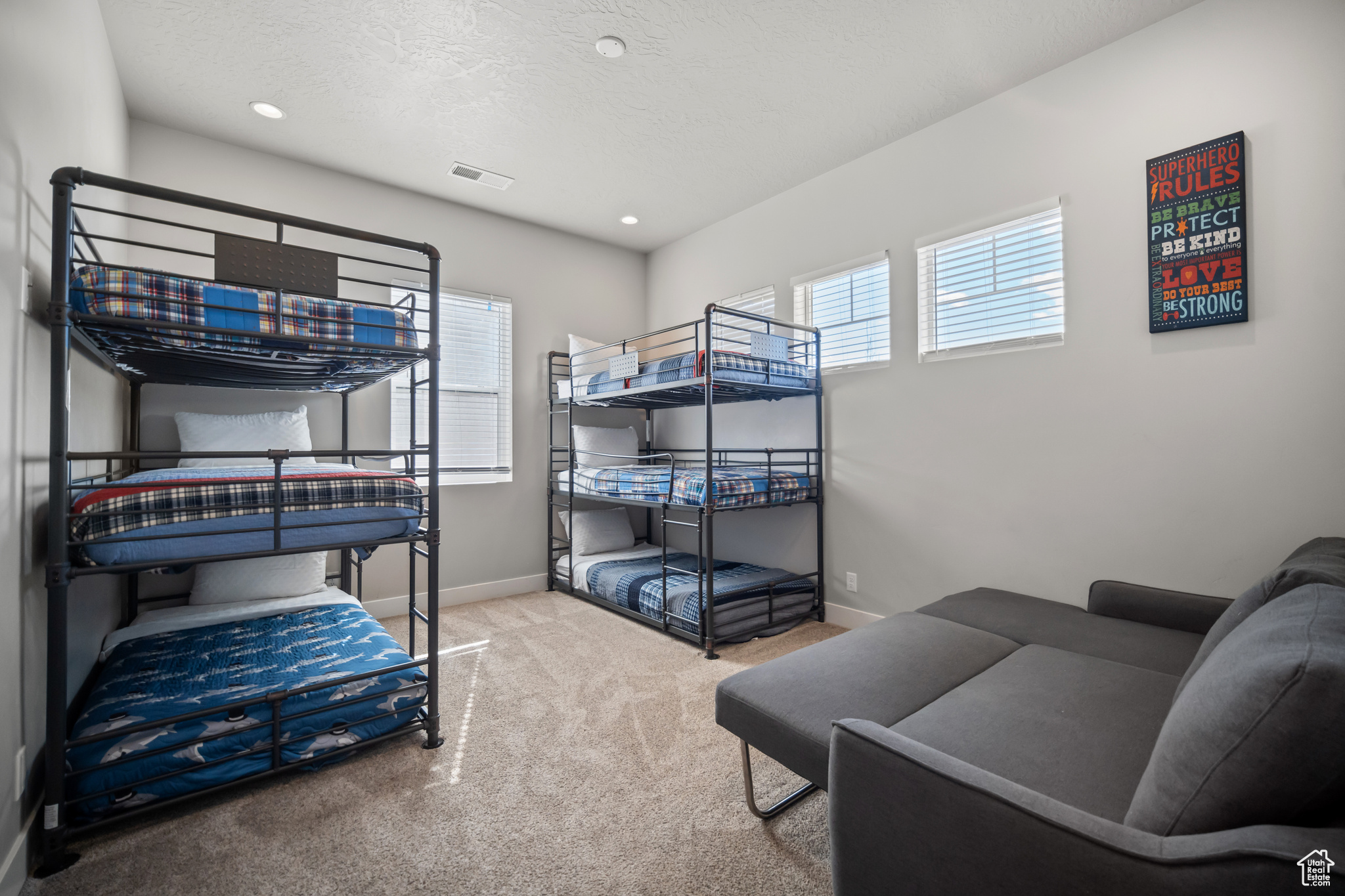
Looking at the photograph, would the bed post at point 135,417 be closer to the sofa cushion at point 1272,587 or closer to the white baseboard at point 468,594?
the white baseboard at point 468,594

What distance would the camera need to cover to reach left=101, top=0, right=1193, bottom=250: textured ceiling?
86.4 inches

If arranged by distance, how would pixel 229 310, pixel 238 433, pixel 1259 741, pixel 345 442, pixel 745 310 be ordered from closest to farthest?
→ 1. pixel 1259 741
2. pixel 229 310
3. pixel 238 433
4. pixel 345 442
5. pixel 745 310

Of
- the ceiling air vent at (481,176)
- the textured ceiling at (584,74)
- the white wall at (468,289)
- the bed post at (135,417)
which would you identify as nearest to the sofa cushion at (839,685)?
the textured ceiling at (584,74)

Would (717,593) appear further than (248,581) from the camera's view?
Yes

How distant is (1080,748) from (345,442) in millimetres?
3571

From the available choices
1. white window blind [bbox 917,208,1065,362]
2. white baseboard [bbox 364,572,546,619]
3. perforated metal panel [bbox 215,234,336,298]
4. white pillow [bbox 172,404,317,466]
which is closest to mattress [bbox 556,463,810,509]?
white baseboard [bbox 364,572,546,619]

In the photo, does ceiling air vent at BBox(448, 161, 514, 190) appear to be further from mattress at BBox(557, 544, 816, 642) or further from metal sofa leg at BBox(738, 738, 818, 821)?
metal sofa leg at BBox(738, 738, 818, 821)

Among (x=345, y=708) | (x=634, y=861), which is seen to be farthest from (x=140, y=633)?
(x=634, y=861)

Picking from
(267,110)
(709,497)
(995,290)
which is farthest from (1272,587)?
(267,110)

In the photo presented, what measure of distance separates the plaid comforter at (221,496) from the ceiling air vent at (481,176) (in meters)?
2.18

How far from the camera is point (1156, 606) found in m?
2.10

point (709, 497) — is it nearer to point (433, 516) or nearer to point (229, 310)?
point (433, 516)

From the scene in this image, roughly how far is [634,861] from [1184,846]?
47.5 inches

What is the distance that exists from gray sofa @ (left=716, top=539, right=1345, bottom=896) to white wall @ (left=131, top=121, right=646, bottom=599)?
2.82m
